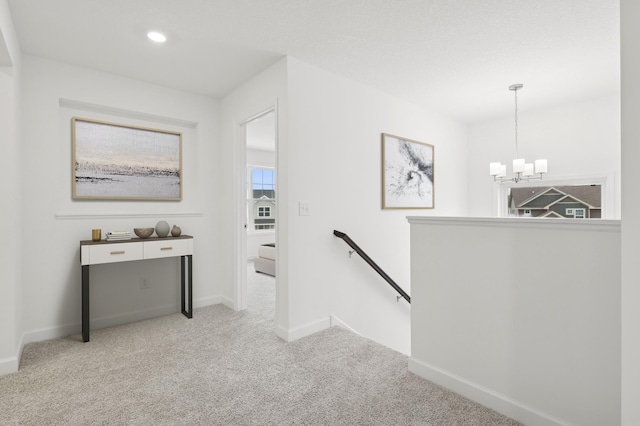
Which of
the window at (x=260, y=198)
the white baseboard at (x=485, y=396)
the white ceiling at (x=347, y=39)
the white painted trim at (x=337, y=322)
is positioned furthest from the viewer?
the window at (x=260, y=198)

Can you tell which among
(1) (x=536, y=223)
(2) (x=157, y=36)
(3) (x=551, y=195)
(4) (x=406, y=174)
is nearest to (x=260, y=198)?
(4) (x=406, y=174)

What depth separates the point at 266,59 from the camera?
2.81 metres

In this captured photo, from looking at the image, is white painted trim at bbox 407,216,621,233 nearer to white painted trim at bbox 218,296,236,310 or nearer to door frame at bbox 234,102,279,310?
door frame at bbox 234,102,279,310

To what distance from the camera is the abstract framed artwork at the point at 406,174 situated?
3682 millimetres

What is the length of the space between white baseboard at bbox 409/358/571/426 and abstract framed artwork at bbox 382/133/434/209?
1858 mm

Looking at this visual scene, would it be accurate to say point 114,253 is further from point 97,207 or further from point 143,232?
point 97,207

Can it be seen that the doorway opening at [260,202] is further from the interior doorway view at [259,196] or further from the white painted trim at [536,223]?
the white painted trim at [536,223]

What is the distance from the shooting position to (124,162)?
3.21m

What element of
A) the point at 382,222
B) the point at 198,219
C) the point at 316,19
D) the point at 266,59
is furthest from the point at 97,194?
the point at 382,222

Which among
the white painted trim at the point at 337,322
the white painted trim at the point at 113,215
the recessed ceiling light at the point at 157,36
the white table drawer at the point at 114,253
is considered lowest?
the white painted trim at the point at 337,322

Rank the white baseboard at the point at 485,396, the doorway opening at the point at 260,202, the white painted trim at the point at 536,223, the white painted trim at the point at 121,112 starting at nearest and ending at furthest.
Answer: the white painted trim at the point at 536,223 < the white baseboard at the point at 485,396 < the white painted trim at the point at 121,112 < the doorway opening at the point at 260,202

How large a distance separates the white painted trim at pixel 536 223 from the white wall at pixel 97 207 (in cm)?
254

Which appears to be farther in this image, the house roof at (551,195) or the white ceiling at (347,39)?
the house roof at (551,195)

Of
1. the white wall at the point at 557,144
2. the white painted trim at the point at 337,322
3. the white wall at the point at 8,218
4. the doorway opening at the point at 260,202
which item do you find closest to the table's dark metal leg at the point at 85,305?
the white wall at the point at 8,218
